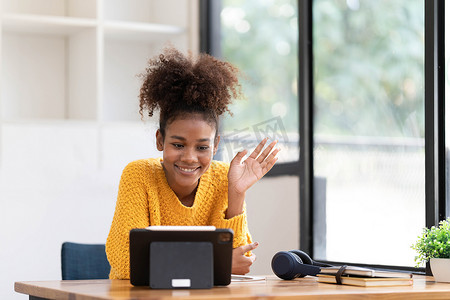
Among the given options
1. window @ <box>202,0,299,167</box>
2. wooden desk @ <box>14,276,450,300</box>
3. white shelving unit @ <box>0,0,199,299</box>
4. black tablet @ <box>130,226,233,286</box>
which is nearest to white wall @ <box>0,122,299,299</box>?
white shelving unit @ <box>0,0,199,299</box>

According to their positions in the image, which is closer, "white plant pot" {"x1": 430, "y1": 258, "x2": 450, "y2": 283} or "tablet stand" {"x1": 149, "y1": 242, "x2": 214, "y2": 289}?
"tablet stand" {"x1": 149, "y1": 242, "x2": 214, "y2": 289}

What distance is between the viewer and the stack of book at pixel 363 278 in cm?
199

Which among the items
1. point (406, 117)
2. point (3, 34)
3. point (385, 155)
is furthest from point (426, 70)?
point (3, 34)

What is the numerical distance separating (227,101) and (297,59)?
3.68 ft

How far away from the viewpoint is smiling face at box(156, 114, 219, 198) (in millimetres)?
2305

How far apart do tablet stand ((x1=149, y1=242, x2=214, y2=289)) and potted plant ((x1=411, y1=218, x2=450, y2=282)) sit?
842 mm

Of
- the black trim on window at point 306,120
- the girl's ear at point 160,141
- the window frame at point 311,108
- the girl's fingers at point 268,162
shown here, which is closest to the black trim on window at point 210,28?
the window frame at point 311,108

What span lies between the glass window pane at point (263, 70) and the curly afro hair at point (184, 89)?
112 cm

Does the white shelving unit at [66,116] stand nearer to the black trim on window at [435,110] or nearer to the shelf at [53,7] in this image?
the shelf at [53,7]

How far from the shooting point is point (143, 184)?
7.70 ft

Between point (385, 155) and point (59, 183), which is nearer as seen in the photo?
point (385, 155)

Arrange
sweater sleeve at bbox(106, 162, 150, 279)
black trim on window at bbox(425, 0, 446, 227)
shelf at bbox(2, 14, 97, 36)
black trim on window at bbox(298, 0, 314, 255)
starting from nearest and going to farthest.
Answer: sweater sleeve at bbox(106, 162, 150, 279)
black trim on window at bbox(425, 0, 446, 227)
black trim on window at bbox(298, 0, 314, 255)
shelf at bbox(2, 14, 97, 36)

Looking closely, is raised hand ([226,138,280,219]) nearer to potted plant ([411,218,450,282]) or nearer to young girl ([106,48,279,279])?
young girl ([106,48,279,279])

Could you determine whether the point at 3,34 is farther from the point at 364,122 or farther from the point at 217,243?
the point at 217,243
